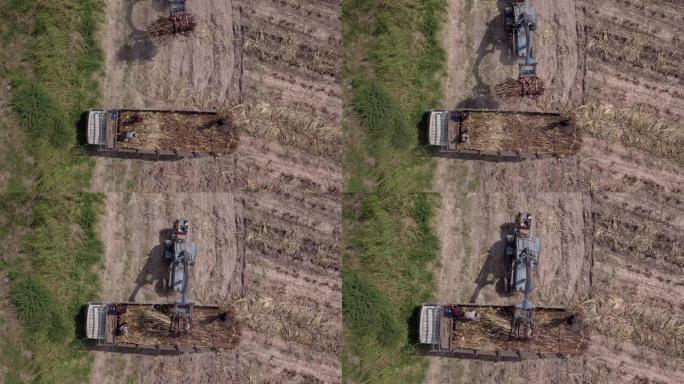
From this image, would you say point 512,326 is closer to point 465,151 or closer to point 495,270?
point 495,270

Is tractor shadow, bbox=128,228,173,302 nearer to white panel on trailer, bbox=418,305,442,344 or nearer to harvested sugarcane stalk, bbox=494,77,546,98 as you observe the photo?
white panel on trailer, bbox=418,305,442,344

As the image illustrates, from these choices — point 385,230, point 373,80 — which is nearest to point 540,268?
point 385,230

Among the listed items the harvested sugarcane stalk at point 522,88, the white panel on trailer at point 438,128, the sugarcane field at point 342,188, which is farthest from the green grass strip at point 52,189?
the harvested sugarcane stalk at point 522,88

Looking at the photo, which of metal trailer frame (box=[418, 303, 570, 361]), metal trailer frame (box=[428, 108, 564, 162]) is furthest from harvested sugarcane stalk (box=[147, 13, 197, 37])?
metal trailer frame (box=[418, 303, 570, 361])

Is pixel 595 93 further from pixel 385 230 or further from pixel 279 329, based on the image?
pixel 279 329

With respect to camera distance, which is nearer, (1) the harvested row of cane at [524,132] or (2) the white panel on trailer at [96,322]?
(2) the white panel on trailer at [96,322]

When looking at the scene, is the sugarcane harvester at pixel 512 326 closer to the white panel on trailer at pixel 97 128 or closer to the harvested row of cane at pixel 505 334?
the harvested row of cane at pixel 505 334
